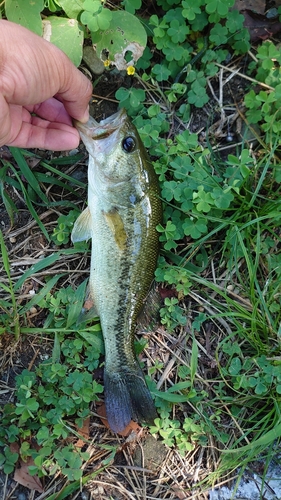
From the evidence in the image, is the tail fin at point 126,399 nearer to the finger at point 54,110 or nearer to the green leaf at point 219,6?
the finger at point 54,110

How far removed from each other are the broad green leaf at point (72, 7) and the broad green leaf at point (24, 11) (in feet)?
0.62

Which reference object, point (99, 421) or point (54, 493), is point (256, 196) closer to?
point (99, 421)

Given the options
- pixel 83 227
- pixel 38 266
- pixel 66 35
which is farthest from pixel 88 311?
pixel 66 35

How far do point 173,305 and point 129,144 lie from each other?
1262mm

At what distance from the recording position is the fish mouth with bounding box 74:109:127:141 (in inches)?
131

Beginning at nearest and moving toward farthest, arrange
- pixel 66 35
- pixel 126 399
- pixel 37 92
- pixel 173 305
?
1. pixel 37 92
2. pixel 66 35
3. pixel 126 399
4. pixel 173 305

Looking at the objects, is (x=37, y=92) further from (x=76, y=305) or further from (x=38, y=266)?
(x=76, y=305)

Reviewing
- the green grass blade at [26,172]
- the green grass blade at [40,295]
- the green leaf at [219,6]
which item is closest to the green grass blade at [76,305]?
the green grass blade at [40,295]

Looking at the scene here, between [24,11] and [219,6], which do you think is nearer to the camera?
[24,11]

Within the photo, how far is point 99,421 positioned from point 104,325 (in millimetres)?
735

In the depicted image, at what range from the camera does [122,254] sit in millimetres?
3525

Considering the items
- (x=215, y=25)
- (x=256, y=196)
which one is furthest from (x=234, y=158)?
(x=215, y=25)

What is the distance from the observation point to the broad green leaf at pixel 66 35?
136 inches

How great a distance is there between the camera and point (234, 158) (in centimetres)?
370
